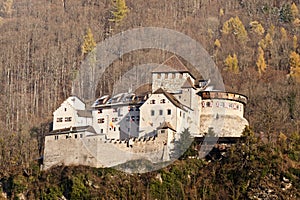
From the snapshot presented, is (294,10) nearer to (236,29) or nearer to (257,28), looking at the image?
(257,28)

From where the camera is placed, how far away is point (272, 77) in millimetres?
98062

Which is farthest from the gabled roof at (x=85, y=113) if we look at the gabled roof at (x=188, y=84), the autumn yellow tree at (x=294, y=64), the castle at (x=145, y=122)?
the autumn yellow tree at (x=294, y=64)

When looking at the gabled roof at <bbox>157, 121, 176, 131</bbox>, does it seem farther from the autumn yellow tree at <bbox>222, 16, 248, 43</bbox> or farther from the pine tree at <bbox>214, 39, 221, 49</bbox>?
the autumn yellow tree at <bbox>222, 16, 248, 43</bbox>

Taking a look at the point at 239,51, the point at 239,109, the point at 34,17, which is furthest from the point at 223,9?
the point at 239,109

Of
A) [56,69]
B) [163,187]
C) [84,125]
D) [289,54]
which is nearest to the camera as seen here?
[163,187]

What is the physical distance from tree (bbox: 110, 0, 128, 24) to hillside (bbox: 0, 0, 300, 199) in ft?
2.42

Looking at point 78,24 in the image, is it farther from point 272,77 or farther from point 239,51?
point 272,77

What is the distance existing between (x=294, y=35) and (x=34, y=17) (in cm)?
3873

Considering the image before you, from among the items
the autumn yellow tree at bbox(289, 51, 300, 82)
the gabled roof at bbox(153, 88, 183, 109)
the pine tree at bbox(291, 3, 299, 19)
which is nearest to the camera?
the gabled roof at bbox(153, 88, 183, 109)

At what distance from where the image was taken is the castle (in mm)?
66000

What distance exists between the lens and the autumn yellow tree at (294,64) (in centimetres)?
9703

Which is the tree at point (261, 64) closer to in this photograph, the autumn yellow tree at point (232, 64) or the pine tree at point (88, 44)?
the autumn yellow tree at point (232, 64)

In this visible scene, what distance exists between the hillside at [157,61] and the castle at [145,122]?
170 cm

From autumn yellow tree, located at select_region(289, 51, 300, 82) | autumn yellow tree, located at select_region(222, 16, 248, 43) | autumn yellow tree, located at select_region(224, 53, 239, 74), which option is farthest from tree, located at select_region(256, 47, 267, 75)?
autumn yellow tree, located at select_region(222, 16, 248, 43)
